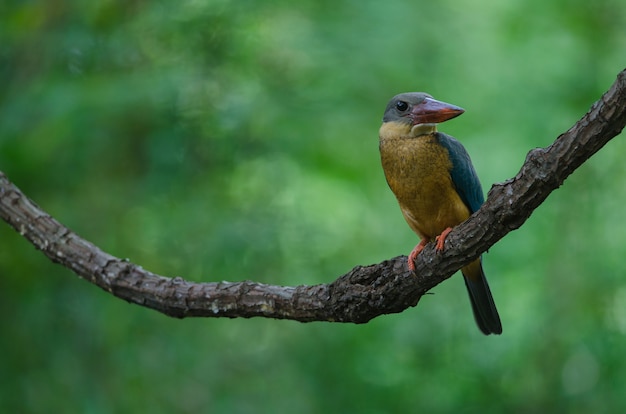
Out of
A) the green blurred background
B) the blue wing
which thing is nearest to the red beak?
the blue wing

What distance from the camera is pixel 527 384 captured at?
15.1 feet

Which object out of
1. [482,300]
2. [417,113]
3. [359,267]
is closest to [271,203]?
[482,300]

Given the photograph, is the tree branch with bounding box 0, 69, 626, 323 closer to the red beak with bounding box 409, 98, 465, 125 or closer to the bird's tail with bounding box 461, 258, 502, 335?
the red beak with bounding box 409, 98, 465, 125

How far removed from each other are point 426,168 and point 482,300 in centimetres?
69

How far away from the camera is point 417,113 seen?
291cm

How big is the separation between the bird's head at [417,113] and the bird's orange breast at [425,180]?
0.04 metres

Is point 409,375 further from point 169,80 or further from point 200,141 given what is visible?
point 169,80

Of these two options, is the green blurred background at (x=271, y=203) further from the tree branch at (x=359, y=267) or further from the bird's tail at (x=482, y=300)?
the bird's tail at (x=482, y=300)

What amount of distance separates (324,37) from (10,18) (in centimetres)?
166

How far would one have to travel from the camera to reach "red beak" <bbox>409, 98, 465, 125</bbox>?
280 cm

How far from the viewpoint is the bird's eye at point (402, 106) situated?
2977 mm

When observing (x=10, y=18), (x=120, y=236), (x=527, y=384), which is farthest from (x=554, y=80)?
(x=10, y=18)

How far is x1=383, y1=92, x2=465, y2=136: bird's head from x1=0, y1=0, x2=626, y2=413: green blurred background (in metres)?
1.28

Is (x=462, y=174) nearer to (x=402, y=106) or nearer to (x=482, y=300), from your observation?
(x=402, y=106)
